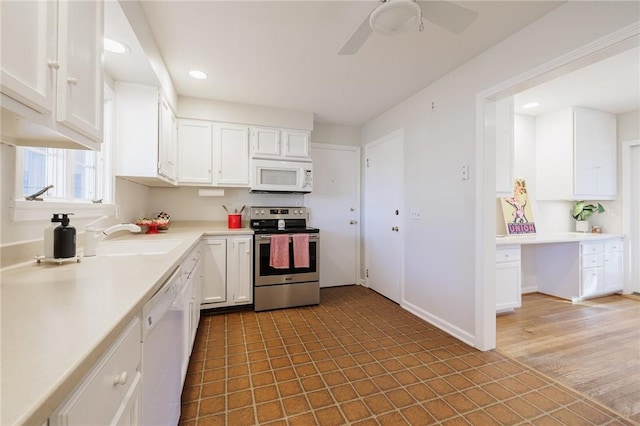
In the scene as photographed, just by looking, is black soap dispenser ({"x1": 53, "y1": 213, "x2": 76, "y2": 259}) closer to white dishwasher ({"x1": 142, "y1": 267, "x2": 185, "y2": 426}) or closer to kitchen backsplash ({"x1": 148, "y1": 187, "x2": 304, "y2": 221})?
white dishwasher ({"x1": 142, "y1": 267, "x2": 185, "y2": 426})

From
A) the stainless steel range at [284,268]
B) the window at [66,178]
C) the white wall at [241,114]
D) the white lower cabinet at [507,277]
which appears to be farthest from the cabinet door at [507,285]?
the window at [66,178]

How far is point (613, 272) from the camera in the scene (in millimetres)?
3736

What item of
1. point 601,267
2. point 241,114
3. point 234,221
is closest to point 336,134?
point 241,114

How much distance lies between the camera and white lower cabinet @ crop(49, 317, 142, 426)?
513mm

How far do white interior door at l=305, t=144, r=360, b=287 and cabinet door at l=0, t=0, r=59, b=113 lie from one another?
10.5 ft

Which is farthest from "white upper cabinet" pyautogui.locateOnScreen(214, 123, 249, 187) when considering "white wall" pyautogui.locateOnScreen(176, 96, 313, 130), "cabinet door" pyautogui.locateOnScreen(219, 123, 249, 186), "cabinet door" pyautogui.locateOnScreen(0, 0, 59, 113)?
"cabinet door" pyautogui.locateOnScreen(0, 0, 59, 113)

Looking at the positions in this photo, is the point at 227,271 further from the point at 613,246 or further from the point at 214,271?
the point at 613,246

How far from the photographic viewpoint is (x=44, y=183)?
158cm

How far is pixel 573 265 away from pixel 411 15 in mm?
3953

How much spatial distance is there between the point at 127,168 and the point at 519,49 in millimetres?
3161

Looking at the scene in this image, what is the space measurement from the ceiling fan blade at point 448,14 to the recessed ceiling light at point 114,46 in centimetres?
183

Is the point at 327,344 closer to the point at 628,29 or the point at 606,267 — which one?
the point at 628,29

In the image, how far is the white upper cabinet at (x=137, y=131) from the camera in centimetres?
224

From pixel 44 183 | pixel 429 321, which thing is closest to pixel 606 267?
pixel 429 321
